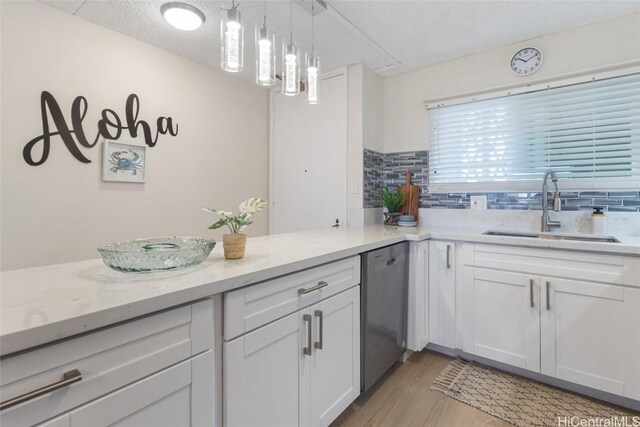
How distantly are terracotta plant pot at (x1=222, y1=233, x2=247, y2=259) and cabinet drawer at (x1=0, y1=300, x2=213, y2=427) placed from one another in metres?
0.31

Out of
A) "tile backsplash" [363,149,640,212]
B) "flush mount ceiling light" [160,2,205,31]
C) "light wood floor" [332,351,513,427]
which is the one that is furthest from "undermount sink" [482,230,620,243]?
"flush mount ceiling light" [160,2,205,31]

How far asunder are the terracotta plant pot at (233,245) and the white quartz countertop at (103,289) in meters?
0.03

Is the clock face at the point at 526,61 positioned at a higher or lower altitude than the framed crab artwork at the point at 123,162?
higher

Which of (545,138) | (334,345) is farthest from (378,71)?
(334,345)

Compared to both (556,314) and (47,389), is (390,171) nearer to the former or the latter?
(556,314)

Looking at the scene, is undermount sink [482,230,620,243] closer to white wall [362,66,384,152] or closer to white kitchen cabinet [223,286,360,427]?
white wall [362,66,384,152]

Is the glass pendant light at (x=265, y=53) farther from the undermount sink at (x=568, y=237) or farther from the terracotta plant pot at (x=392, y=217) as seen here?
the undermount sink at (x=568, y=237)

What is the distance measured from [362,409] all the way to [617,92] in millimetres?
2587

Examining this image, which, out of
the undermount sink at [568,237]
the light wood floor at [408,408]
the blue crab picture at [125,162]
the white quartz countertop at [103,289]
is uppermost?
the blue crab picture at [125,162]

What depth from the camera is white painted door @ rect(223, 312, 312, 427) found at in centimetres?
98

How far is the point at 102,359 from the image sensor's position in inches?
27.5

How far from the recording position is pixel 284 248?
4.84ft

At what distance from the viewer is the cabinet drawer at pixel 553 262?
1.61 metres

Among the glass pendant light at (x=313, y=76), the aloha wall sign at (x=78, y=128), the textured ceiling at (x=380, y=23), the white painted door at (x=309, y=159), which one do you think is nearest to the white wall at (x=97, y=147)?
the aloha wall sign at (x=78, y=128)
